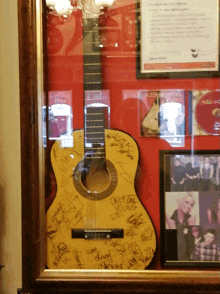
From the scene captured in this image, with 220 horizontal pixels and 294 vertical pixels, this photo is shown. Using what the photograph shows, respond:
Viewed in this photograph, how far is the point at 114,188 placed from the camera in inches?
33.5

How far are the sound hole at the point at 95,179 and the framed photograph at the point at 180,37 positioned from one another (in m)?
0.31

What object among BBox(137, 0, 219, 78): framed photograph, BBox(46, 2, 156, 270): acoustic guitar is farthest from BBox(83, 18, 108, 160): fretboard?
BBox(137, 0, 219, 78): framed photograph

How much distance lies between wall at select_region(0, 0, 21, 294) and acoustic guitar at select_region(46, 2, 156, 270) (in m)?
0.12

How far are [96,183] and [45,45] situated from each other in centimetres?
40

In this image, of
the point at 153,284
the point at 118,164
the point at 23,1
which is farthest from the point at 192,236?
the point at 23,1

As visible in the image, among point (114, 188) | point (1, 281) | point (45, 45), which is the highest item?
point (45, 45)

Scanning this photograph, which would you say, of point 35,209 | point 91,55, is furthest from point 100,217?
point 91,55

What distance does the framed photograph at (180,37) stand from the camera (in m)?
0.82

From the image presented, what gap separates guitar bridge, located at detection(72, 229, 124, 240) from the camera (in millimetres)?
837

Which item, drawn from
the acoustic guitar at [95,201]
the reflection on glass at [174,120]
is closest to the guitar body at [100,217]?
the acoustic guitar at [95,201]

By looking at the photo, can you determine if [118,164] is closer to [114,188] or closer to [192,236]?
[114,188]

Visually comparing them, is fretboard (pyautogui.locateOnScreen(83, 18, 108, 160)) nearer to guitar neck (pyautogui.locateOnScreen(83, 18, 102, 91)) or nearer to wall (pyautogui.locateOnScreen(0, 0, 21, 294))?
guitar neck (pyautogui.locateOnScreen(83, 18, 102, 91))

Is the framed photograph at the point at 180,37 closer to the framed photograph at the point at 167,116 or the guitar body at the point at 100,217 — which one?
the framed photograph at the point at 167,116

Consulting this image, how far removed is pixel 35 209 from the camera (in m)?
0.81
